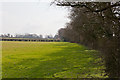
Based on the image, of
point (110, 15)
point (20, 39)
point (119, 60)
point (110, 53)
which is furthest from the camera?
point (20, 39)

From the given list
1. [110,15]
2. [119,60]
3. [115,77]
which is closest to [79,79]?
[115,77]

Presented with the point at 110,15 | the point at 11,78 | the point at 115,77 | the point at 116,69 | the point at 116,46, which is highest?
the point at 110,15

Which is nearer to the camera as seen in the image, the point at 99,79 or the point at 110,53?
the point at 110,53

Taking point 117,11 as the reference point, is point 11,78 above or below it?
below

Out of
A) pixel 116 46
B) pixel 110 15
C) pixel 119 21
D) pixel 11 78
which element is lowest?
pixel 11 78

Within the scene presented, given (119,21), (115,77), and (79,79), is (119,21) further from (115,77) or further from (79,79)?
(79,79)

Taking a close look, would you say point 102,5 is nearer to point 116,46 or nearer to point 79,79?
point 116,46

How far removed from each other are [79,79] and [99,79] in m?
1.08

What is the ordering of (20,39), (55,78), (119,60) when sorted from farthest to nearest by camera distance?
(20,39)
(55,78)
(119,60)

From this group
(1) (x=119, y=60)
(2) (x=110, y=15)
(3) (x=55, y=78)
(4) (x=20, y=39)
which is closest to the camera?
(1) (x=119, y=60)

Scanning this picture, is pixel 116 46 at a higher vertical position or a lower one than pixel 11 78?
higher

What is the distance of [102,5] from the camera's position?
19.1 feet

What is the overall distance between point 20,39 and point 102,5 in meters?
84.0

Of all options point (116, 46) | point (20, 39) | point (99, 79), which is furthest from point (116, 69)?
point (20, 39)
